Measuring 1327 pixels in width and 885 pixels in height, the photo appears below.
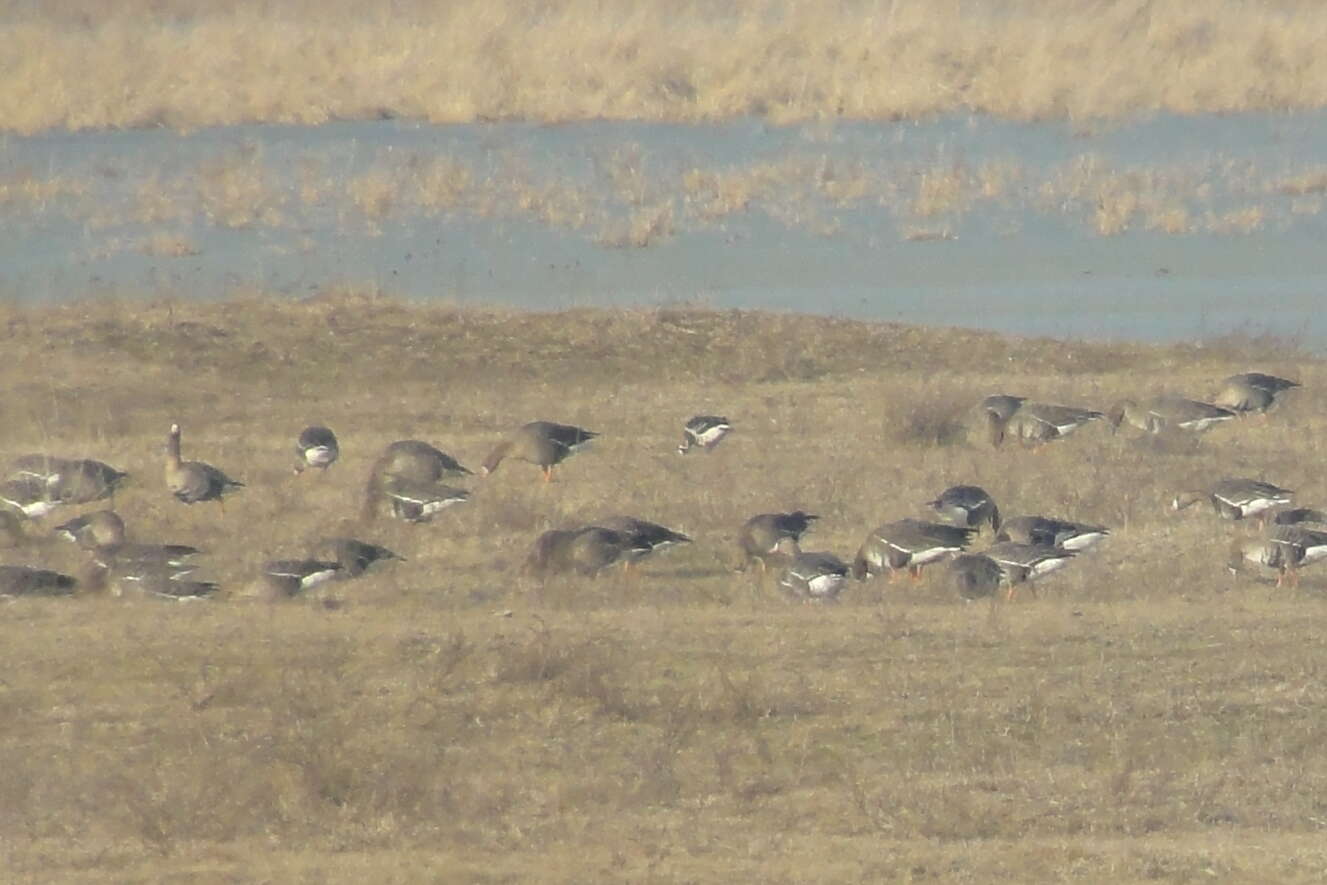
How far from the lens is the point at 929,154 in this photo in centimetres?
3059

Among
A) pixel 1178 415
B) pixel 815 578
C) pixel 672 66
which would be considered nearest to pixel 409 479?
pixel 815 578

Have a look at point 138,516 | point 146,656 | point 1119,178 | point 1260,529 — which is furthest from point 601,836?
point 1119,178

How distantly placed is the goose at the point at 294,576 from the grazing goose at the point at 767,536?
2.18 m

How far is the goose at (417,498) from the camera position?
549 inches

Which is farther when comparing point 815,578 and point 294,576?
point 294,576

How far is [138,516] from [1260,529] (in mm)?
6648

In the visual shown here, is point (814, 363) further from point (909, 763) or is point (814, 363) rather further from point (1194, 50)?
point (1194, 50)

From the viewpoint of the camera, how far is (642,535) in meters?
12.6

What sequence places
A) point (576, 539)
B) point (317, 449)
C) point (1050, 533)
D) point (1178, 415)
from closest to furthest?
point (1050, 533) < point (576, 539) < point (317, 449) < point (1178, 415)

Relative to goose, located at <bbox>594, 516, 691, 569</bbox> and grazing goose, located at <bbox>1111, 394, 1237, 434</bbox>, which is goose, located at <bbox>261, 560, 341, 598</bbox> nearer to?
goose, located at <bbox>594, 516, 691, 569</bbox>

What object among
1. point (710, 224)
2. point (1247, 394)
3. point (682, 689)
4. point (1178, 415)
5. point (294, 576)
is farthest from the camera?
point (710, 224)

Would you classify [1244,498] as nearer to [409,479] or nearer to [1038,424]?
[1038,424]

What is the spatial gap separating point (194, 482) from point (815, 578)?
4537 millimetres

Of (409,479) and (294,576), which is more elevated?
(294,576)
